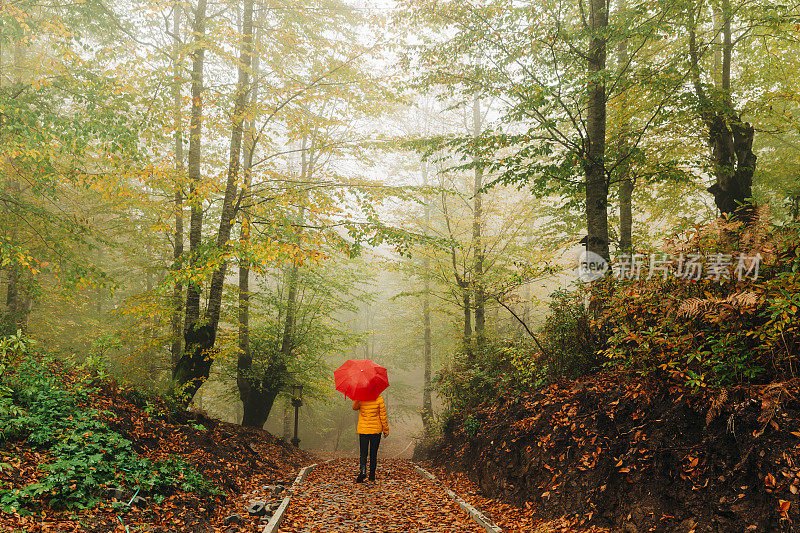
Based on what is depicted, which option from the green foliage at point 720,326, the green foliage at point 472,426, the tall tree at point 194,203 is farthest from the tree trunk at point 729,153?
the tall tree at point 194,203

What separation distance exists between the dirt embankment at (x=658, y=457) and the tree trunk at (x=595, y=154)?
2.90 meters

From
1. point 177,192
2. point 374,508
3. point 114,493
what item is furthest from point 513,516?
point 177,192

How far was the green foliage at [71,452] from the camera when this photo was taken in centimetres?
400

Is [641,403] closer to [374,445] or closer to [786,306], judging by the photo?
[786,306]

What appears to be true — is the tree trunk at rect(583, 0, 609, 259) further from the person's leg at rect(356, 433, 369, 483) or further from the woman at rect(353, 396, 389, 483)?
the person's leg at rect(356, 433, 369, 483)

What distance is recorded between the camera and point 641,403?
4.66m

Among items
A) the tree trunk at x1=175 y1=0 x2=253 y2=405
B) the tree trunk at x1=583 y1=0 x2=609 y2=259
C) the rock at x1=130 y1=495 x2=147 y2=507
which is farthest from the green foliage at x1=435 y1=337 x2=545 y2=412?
the tree trunk at x1=175 y1=0 x2=253 y2=405

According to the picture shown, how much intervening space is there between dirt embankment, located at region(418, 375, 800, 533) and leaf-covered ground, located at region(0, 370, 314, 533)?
3.83 metres

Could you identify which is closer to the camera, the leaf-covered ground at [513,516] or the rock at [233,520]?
the leaf-covered ground at [513,516]

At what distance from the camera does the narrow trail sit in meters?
5.23

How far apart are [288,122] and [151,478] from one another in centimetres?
731

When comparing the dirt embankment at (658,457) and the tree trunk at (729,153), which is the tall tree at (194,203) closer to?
the dirt embankment at (658,457)

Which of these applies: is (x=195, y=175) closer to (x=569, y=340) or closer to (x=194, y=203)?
(x=194, y=203)

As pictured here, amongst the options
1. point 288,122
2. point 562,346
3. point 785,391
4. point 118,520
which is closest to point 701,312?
point 785,391
